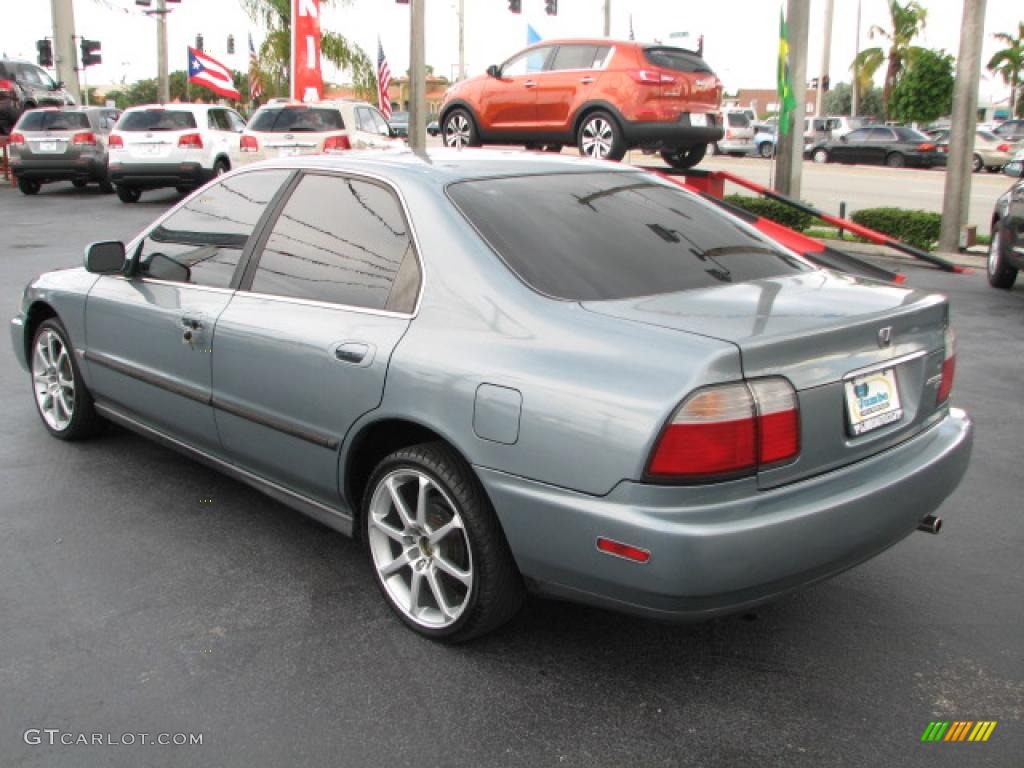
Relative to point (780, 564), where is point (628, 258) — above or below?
above

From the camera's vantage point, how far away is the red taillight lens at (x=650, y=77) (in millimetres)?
11359

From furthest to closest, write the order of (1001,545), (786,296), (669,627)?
1. (1001,545)
2. (669,627)
3. (786,296)

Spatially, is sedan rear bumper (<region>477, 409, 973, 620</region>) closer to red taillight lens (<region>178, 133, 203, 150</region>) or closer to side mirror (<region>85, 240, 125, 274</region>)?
side mirror (<region>85, 240, 125, 274</region>)

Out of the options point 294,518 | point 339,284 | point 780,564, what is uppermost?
point 339,284

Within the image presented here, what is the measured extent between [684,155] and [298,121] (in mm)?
8800

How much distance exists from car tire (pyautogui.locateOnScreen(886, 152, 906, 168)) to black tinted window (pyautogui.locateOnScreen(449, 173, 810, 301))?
3569cm

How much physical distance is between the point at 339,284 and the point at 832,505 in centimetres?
182

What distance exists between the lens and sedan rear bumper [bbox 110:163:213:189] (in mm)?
18656

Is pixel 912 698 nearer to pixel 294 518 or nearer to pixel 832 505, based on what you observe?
pixel 832 505

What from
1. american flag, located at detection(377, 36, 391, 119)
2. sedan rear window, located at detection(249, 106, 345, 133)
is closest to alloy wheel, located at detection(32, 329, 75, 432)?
sedan rear window, located at detection(249, 106, 345, 133)

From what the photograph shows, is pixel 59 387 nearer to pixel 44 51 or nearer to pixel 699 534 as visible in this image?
pixel 699 534

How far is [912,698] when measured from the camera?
3.08 metres

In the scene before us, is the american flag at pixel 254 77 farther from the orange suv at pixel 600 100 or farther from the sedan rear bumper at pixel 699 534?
the sedan rear bumper at pixel 699 534

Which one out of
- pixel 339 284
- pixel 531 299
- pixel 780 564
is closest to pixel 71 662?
pixel 339 284
